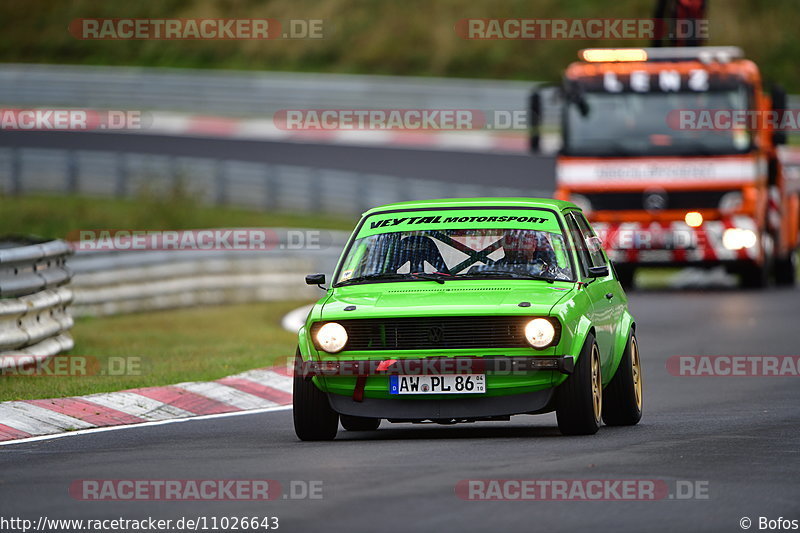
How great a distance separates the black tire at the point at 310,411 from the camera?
35.3ft

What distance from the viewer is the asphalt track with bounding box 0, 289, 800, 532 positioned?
25.8 feet

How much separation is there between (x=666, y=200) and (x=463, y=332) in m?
15.4

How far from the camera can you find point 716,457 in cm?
966

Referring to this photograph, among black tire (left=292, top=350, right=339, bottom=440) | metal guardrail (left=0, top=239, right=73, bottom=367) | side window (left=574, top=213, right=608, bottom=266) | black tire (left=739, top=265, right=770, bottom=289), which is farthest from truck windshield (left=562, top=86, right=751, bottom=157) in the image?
black tire (left=292, top=350, right=339, bottom=440)

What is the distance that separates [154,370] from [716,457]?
257 inches

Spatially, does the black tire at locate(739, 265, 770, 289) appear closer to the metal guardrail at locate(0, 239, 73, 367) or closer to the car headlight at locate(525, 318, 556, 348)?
the metal guardrail at locate(0, 239, 73, 367)

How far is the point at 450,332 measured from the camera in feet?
34.3

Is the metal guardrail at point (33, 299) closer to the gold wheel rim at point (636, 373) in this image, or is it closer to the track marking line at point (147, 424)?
the track marking line at point (147, 424)

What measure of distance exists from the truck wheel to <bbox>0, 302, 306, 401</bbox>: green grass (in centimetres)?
855

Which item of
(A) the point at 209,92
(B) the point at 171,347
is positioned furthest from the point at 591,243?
(A) the point at 209,92

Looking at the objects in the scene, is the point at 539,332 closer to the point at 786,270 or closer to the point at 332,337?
the point at 332,337

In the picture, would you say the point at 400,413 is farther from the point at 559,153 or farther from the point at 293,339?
the point at 559,153

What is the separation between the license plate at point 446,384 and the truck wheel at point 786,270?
1832 centimetres

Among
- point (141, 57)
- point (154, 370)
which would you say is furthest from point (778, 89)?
point (141, 57)
